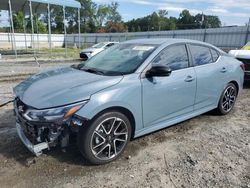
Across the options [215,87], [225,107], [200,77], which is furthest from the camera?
[225,107]

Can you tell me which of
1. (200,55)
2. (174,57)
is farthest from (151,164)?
(200,55)

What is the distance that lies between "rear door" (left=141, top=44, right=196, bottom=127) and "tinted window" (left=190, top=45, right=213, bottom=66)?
23 cm

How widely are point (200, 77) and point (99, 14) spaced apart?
3215 inches

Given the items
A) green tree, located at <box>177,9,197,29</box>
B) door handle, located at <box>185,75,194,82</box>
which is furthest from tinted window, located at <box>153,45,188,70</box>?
green tree, located at <box>177,9,197,29</box>

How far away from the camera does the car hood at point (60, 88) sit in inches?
117

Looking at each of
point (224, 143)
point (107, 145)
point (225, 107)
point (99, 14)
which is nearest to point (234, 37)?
point (225, 107)

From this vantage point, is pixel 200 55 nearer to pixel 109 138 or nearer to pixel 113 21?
pixel 109 138

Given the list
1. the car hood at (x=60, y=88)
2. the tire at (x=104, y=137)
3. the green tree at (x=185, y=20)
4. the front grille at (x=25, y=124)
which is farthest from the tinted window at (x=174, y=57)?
the green tree at (x=185, y=20)

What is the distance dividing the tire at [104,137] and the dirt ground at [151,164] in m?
0.14

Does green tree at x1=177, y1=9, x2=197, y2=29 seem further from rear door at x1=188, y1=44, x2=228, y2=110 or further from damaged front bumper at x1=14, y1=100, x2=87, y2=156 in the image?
damaged front bumper at x1=14, y1=100, x2=87, y2=156

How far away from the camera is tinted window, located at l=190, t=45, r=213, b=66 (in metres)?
4.43

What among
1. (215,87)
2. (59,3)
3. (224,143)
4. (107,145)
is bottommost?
(224,143)

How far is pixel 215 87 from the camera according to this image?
4.76m

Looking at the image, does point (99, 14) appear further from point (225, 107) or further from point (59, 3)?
point (225, 107)
